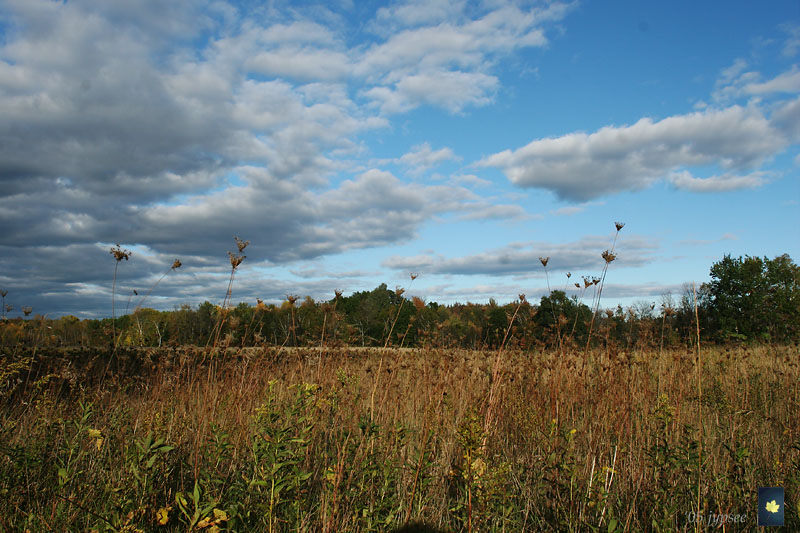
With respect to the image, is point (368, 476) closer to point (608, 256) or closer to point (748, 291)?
point (608, 256)

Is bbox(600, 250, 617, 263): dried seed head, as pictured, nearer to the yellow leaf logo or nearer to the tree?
the yellow leaf logo

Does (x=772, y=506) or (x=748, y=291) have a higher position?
(x=748, y=291)

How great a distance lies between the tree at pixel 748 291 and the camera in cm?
3550

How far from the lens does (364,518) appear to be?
8.30ft

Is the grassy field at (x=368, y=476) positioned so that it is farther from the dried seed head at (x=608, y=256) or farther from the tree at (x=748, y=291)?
the tree at (x=748, y=291)

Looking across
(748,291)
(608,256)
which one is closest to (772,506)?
(608,256)

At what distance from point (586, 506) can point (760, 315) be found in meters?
41.4

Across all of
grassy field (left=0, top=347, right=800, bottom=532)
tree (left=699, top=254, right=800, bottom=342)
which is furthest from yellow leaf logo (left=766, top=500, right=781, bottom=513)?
tree (left=699, top=254, right=800, bottom=342)

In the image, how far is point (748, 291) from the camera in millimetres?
35094

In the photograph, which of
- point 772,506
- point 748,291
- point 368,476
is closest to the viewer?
point 772,506

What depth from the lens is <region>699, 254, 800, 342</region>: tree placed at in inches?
1398

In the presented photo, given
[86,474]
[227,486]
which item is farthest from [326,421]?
[86,474]

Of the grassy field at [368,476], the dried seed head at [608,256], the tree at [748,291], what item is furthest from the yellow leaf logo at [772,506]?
the tree at [748,291]

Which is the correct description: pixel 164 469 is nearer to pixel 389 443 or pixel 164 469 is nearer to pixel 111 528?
pixel 111 528
